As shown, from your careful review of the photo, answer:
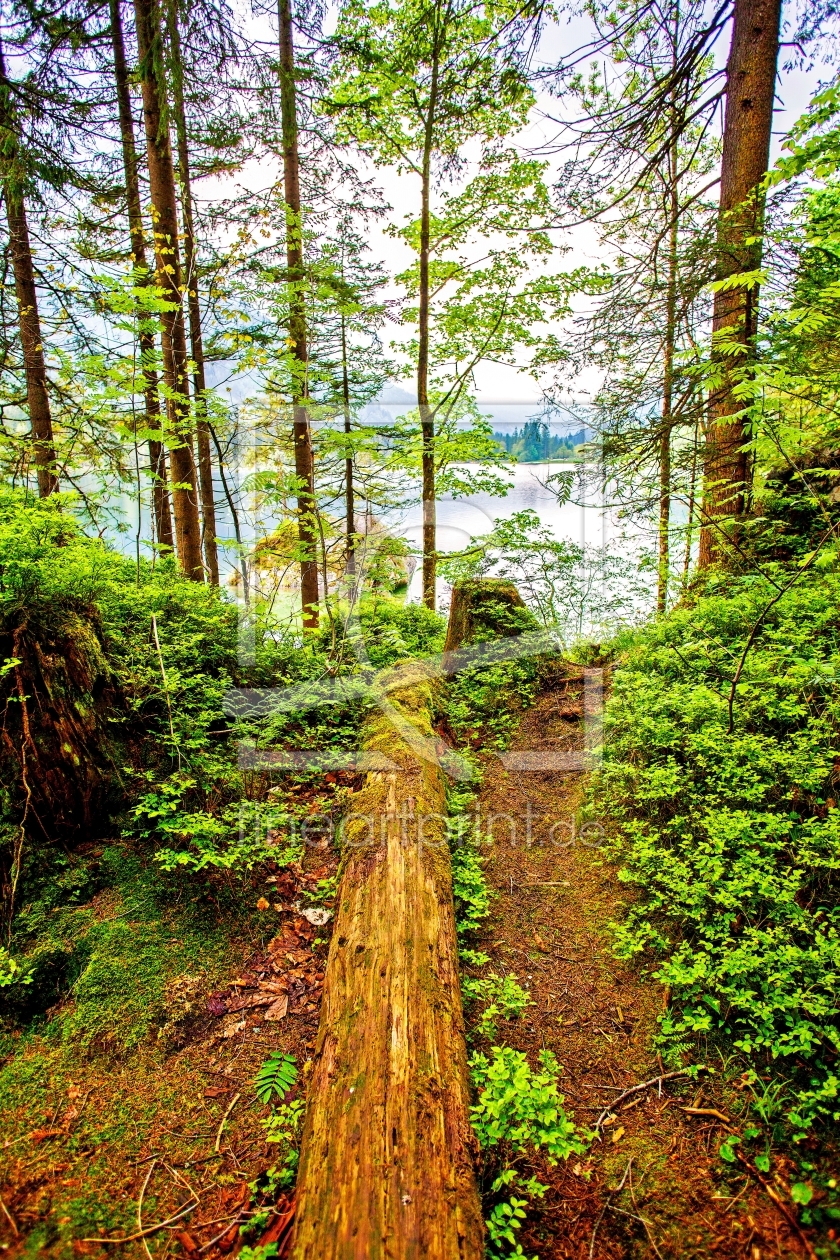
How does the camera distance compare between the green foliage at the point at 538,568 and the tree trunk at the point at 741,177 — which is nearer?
the tree trunk at the point at 741,177

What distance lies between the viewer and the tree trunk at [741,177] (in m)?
5.25

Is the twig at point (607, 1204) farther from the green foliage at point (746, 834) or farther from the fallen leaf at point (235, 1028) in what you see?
the fallen leaf at point (235, 1028)

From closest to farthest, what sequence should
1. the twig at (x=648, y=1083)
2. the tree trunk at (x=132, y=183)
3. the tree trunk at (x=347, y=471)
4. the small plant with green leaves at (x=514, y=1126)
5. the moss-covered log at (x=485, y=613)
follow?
the small plant with green leaves at (x=514, y=1126)
the twig at (x=648, y=1083)
the tree trunk at (x=132, y=183)
the moss-covered log at (x=485, y=613)
the tree trunk at (x=347, y=471)

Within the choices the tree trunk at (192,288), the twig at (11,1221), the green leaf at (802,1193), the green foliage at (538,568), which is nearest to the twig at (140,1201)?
the twig at (11,1221)

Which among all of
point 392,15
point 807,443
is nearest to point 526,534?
point 807,443

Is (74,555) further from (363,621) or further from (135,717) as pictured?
(363,621)

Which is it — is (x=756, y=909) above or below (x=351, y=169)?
below

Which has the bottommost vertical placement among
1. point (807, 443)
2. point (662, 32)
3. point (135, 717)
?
point (135, 717)

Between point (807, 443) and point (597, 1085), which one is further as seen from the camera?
point (807, 443)

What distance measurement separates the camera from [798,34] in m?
5.58

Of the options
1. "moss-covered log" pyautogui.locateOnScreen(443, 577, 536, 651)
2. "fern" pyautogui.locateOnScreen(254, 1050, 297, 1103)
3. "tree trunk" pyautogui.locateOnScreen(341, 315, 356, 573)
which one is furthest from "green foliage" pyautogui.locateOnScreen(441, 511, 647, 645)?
"fern" pyautogui.locateOnScreen(254, 1050, 297, 1103)

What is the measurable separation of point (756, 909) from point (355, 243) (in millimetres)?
11432

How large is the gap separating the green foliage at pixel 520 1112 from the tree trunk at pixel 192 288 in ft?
18.1

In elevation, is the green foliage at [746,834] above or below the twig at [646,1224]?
above
